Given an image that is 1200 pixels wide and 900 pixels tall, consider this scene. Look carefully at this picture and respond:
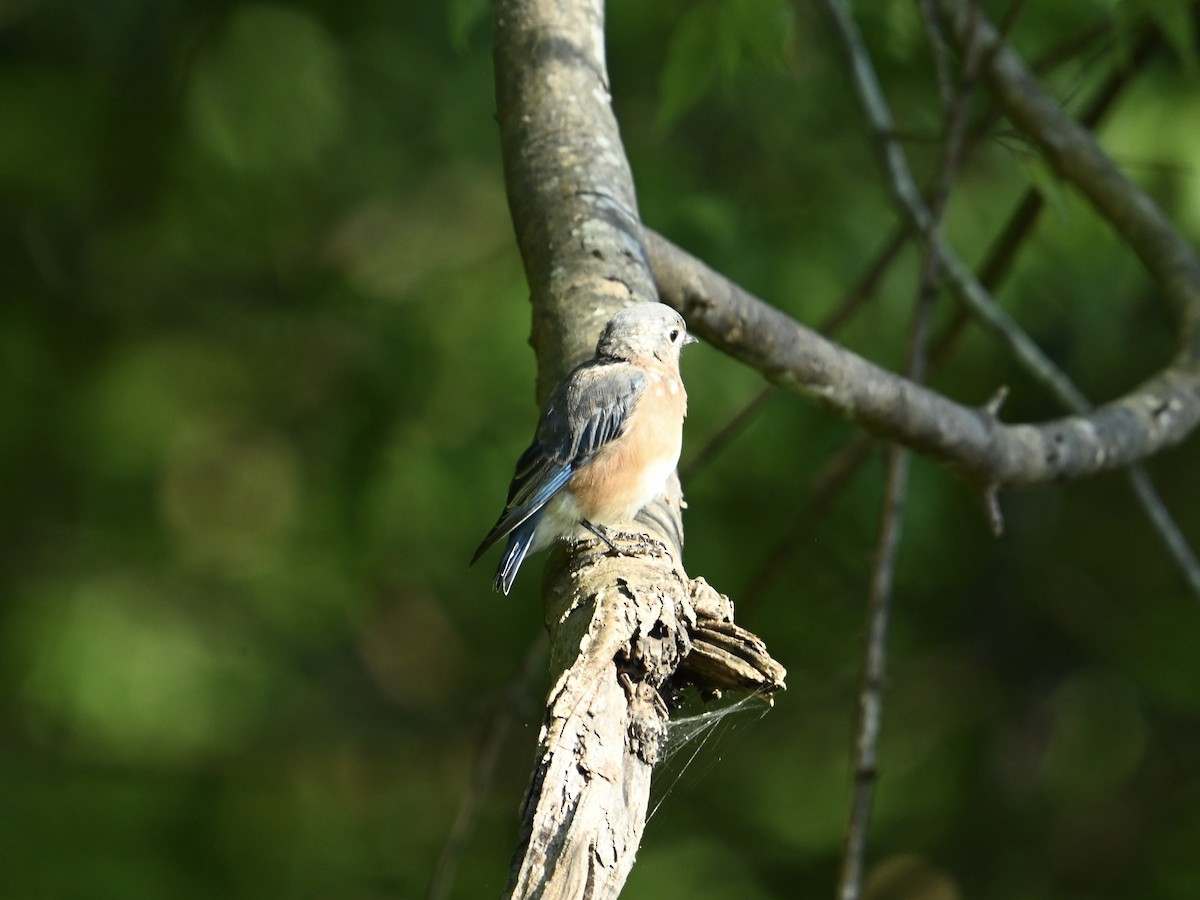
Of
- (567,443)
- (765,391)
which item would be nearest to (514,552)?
(567,443)

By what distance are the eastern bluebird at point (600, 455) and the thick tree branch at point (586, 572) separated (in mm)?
101

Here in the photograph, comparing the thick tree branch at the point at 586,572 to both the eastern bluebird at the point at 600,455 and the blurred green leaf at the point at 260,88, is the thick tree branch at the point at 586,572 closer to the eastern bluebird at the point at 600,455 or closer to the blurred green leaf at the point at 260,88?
the eastern bluebird at the point at 600,455

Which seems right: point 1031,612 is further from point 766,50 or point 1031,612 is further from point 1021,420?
point 766,50

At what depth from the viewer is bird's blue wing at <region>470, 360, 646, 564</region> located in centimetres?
322

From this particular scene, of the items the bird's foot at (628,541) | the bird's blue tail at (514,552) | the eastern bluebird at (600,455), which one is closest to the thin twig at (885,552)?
the eastern bluebird at (600,455)

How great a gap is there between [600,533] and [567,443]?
2.06ft

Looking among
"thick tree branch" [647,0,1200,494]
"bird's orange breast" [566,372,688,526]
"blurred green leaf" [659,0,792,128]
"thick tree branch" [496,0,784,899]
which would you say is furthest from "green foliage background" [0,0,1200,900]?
"thick tree branch" [496,0,784,899]

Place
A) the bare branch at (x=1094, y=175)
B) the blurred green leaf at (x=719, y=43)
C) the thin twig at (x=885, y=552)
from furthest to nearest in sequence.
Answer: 1. the bare branch at (x=1094, y=175)
2. the thin twig at (x=885, y=552)
3. the blurred green leaf at (x=719, y=43)

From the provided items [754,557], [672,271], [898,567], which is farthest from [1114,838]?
[672,271]

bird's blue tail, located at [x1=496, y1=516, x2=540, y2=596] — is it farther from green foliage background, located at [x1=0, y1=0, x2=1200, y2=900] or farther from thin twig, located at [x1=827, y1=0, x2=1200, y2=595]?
thin twig, located at [x1=827, y1=0, x2=1200, y2=595]

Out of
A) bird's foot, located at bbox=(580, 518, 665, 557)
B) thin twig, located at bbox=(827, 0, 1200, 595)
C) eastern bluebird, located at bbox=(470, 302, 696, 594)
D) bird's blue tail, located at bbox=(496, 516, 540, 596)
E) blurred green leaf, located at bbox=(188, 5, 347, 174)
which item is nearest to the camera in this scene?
bird's foot, located at bbox=(580, 518, 665, 557)

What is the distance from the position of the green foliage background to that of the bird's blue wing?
1698 mm

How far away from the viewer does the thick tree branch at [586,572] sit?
168 centimetres

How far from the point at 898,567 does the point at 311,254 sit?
303 cm
